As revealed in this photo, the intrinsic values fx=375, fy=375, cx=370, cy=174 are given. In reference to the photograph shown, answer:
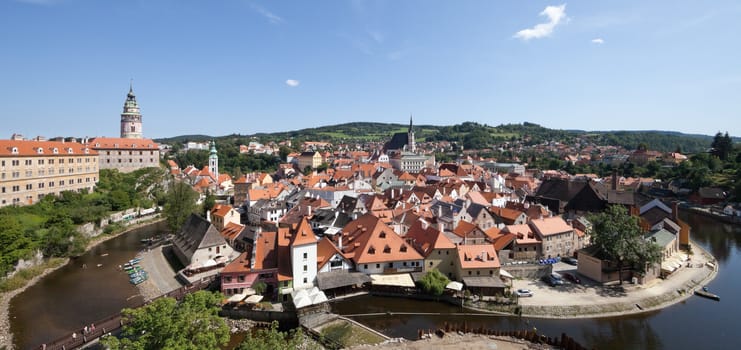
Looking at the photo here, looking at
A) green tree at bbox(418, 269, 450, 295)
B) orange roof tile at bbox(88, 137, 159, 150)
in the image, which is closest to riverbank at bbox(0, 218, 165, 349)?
orange roof tile at bbox(88, 137, 159, 150)

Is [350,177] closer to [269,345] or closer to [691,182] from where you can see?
[269,345]

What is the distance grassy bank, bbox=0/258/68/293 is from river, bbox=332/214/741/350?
2621 centimetres

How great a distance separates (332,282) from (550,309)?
585 inches

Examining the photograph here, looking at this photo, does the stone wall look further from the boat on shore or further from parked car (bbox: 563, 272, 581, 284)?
the boat on shore

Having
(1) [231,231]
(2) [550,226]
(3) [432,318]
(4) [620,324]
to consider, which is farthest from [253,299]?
(2) [550,226]

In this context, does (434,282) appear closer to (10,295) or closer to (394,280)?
(394,280)

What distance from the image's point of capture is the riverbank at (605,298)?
24953 millimetres

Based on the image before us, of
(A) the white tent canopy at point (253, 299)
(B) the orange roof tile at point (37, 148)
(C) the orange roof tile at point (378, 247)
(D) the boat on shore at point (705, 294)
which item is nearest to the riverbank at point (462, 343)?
(A) the white tent canopy at point (253, 299)

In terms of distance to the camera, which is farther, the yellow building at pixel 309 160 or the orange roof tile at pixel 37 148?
the yellow building at pixel 309 160

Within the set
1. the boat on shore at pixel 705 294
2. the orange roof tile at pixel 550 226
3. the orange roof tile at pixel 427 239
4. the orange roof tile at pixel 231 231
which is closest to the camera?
the boat on shore at pixel 705 294

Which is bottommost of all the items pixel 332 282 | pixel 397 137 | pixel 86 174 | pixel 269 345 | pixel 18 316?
pixel 18 316

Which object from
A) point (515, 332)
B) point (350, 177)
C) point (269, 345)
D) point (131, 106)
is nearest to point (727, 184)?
point (350, 177)

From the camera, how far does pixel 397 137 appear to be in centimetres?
14688

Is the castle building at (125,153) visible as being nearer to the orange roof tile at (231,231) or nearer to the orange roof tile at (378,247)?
the orange roof tile at (231,231)
